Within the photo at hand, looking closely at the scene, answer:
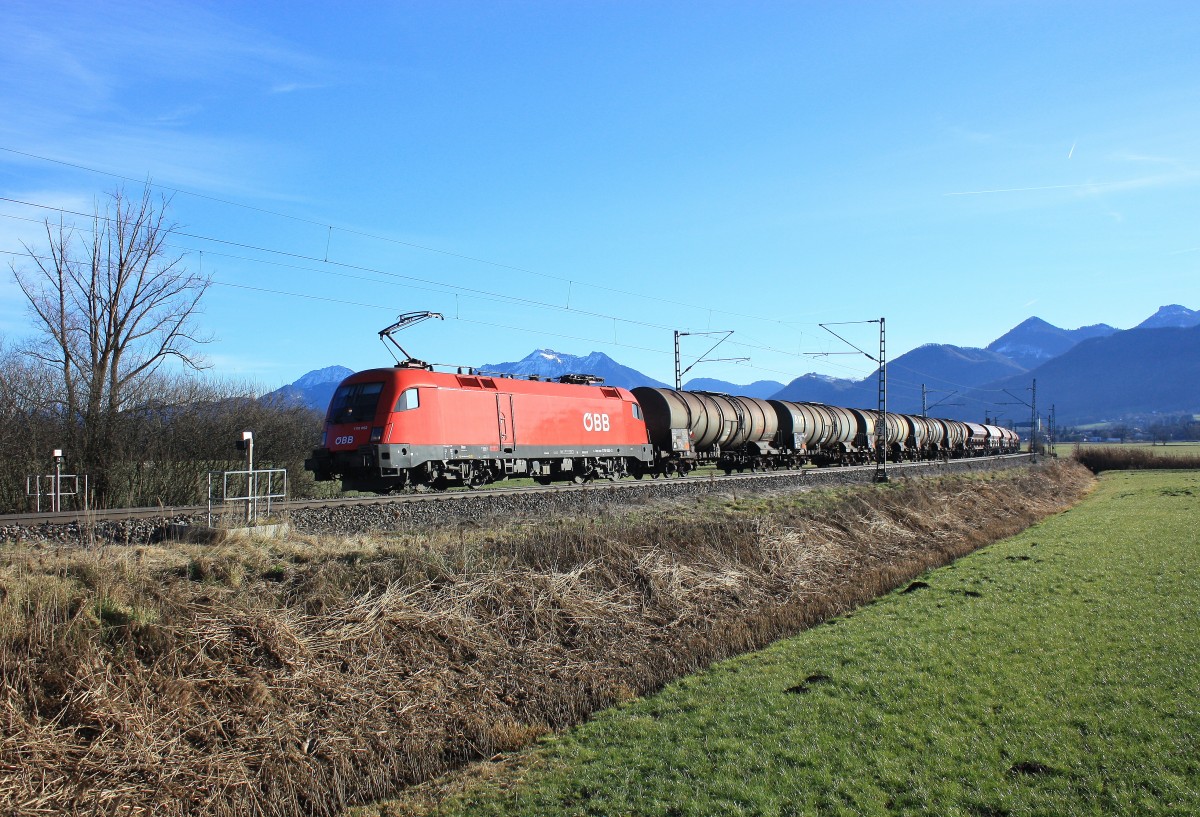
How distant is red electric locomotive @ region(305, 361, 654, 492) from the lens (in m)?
22.0

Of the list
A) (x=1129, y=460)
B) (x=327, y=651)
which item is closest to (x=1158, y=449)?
(x=1129, y=460)

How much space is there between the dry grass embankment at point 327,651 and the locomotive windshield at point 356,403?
29.3 feet

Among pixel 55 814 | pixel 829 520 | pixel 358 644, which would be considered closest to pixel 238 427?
pixel 829 520

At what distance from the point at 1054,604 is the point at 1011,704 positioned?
17.3 feet

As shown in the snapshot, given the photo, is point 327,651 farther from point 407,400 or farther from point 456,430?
point 456,430

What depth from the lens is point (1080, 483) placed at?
48.7 metres

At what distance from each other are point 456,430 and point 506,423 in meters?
2.40

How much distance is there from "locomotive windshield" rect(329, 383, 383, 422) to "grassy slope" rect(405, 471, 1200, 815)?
14.7 m

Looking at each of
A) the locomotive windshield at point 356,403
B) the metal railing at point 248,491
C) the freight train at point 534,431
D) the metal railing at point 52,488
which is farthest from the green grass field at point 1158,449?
the metal railing at point 52,488

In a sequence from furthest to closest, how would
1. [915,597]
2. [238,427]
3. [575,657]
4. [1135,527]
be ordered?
1. [238,427]
2. [1135,527]
3. [915,597]
4. [575,657]

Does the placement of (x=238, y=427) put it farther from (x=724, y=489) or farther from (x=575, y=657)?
(x=575, y=657)

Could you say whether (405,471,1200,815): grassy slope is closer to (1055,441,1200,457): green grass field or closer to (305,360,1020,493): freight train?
(305,360,1020,493): freight train

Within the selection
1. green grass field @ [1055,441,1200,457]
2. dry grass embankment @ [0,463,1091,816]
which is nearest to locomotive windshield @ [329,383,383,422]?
dry grass embankment @ [0,463,1091,816]

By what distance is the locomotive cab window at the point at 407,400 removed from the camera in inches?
864
